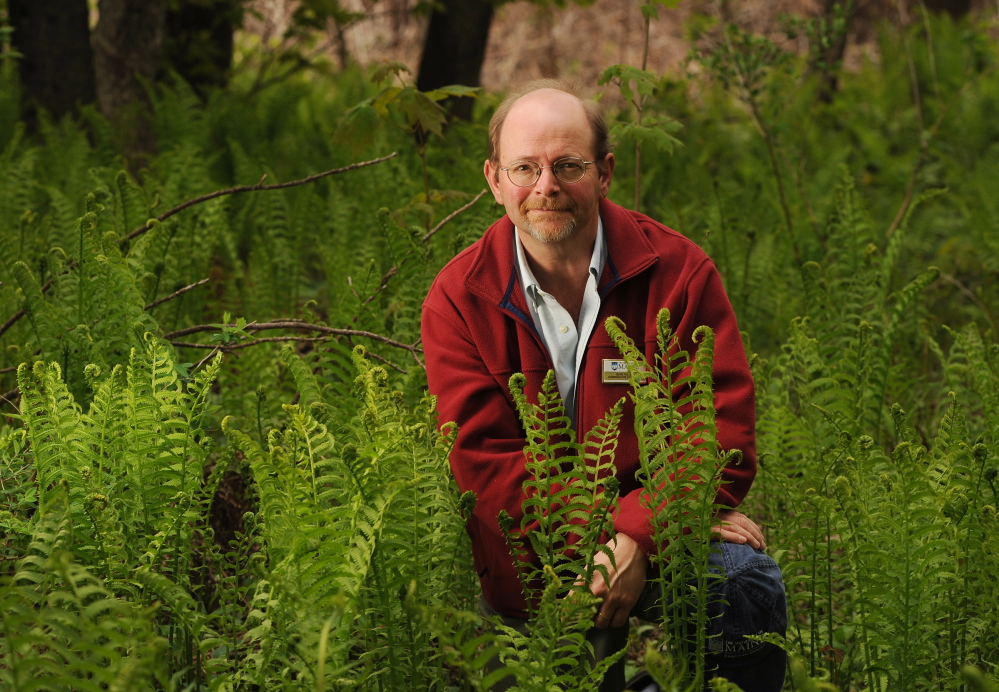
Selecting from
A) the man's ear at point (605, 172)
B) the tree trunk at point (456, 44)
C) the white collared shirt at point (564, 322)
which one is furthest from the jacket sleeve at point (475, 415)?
the tree trunk at point (456, 44)

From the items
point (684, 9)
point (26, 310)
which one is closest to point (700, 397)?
point (26, 310)

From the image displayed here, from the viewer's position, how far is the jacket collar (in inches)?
87.2

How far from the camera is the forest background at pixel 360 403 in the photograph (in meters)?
1.75

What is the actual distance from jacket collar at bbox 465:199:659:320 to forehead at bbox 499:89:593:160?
0.20 m

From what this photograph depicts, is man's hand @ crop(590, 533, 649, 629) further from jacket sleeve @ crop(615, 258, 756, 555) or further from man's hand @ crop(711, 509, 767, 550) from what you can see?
man's hand @ crop(711, 509, 767, 550)

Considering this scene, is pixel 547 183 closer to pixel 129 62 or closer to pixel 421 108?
pixel 421 108

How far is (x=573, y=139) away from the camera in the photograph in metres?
2.23

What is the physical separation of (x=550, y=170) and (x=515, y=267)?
0.25 metres

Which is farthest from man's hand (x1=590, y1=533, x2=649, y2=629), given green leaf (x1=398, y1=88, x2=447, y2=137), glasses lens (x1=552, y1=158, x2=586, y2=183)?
green leaf (x1=398, y1=88, x2=447, y2=137)

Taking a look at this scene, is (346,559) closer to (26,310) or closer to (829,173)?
(26,310)

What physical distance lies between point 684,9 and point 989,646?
1656cm

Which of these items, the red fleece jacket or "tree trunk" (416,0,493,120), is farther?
"tree trunk" (416,0,493,120)

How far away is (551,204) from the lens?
2186mm

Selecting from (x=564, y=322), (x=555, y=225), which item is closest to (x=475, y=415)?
(x=564, y=322)
